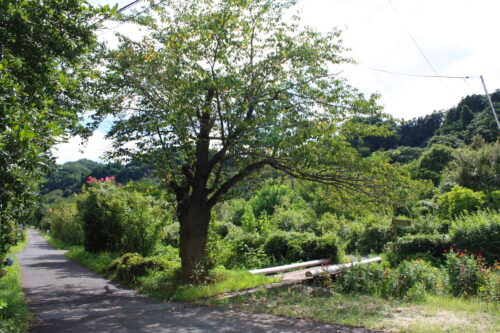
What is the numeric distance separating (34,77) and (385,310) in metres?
7.84

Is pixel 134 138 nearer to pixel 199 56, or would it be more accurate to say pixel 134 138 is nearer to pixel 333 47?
pixel 199 56

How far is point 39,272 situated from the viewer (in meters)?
15.2

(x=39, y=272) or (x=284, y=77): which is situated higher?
(x=284, y=77)

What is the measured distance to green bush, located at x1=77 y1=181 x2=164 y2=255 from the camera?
16.3 m

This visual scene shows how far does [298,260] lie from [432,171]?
27145 millimetres

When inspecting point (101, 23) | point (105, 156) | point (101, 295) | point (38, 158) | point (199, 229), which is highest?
point (101, 23)

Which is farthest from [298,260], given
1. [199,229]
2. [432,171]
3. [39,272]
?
[432,171]

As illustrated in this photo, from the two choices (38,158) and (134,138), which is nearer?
(38,158)

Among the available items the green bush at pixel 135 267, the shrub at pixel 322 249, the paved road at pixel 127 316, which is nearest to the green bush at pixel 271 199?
the shrub at pixel 322 249

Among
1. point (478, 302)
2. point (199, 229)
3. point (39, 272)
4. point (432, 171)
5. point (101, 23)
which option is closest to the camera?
point (101, 23)

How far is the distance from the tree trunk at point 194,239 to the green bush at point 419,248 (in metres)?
9.19

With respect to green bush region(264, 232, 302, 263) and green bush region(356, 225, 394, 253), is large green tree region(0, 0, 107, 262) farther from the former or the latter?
green bush region(356, 225, 394, 253)

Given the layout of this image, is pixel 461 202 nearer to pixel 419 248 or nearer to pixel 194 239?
pixel 419 248

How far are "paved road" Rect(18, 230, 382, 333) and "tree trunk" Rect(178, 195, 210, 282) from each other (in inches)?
55.6
